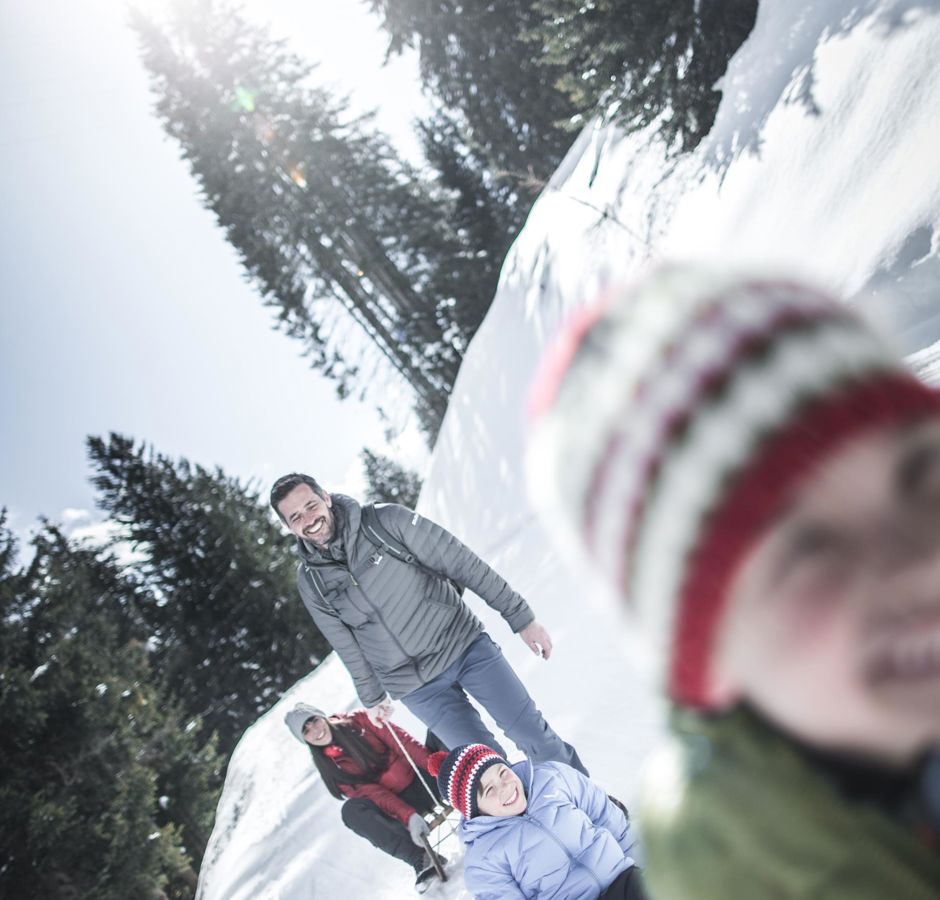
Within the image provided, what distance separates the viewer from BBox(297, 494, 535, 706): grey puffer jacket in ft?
11.1

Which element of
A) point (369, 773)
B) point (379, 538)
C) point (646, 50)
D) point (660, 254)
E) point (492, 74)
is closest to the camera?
point (379, 538)

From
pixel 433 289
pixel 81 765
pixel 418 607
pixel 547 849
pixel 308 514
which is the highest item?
pixel 433 289

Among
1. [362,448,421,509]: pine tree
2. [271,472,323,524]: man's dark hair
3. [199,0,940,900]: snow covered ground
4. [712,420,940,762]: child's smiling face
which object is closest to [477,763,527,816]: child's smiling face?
[199,0,940,900]: snow covered ground

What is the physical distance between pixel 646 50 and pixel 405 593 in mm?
8047

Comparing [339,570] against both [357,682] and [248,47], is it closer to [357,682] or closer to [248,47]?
[357,682]

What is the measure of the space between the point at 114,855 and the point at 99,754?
6.61 feet

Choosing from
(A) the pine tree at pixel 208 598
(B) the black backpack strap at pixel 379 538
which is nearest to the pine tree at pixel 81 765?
(A) the pine tree at pixel 208 598

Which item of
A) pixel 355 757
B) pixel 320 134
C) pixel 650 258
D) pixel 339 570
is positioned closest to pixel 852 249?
pixel 650 258

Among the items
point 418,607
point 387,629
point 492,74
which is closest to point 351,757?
point 387,629

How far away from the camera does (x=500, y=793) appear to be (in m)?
2.72

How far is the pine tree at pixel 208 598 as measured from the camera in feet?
67.9

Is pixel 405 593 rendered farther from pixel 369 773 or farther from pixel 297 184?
pixel 297 184

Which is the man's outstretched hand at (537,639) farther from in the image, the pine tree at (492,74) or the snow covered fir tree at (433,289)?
the pine tree at (492,74)

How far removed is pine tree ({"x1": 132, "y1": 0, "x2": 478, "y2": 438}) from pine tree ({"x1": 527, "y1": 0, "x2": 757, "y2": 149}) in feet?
38.1
